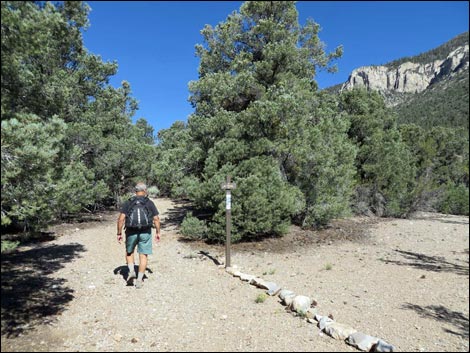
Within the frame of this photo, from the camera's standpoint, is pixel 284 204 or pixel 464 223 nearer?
pixel 464 223

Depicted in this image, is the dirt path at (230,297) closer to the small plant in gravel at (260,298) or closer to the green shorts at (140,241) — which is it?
the small plant in gravel at (260,298)

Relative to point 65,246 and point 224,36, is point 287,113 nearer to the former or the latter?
point 224,36

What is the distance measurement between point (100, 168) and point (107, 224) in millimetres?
2280

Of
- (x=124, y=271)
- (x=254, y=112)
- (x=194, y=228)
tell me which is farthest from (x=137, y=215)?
(x=254, y=112)

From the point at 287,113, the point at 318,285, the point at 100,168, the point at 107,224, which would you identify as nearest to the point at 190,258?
the point at 318,285

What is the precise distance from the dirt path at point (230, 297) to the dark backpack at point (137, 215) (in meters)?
1.08

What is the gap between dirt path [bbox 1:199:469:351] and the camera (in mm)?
3467

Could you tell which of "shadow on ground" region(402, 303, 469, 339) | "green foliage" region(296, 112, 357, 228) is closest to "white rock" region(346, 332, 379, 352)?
"shadow on ground" region(402, 303, 469, 339)

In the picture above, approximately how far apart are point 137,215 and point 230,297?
2.02 m

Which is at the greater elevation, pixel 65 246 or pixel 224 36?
pixel 224 36

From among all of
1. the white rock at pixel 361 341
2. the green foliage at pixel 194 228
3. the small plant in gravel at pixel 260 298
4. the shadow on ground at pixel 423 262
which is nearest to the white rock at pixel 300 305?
the small plant in gravel at pixel 260 298

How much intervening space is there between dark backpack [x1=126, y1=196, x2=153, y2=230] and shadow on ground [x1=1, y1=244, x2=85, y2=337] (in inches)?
54.5

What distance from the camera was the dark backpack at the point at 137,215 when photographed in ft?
17.5

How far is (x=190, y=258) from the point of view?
771cm
